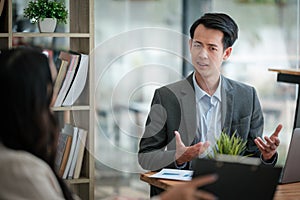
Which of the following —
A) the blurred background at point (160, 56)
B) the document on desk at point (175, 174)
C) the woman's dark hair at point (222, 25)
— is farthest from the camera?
the blurred background at point (160, 56)

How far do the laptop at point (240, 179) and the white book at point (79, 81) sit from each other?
1588 mm

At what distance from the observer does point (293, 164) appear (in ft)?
10.6

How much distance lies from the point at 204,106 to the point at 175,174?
52cm

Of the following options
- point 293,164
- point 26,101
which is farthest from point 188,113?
point 26,101

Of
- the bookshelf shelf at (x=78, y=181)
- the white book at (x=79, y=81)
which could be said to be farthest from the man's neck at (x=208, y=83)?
the bookshelf shelf at (x=78, y=181)

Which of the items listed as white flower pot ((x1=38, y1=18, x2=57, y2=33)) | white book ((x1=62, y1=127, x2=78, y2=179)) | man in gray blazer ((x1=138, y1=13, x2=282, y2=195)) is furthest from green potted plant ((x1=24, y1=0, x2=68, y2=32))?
man in gray blazer ((x1=138, y1=13, x2=282, y2=195))

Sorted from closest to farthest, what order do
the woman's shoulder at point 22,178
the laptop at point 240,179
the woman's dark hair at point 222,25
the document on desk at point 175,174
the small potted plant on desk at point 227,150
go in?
the woman's shoulder at point 22,178 → the laptop at point 240,179 → the document on desk at point 175,174 → the small potted plant on desk at point 227,150 → the woman's dark hair at point 222,25

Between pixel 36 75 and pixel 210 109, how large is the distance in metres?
1.65

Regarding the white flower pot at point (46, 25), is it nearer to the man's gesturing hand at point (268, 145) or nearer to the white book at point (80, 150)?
the white book at point (80, 150)

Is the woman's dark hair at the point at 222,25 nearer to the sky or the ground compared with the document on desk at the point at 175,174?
nearer to the sky

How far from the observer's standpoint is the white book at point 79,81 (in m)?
3.75

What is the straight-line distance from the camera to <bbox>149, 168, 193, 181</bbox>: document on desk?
308cm

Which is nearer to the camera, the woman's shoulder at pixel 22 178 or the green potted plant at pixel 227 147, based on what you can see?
the woman's shoulder at pixel 22 178

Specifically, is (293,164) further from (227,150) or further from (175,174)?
(175,174)
